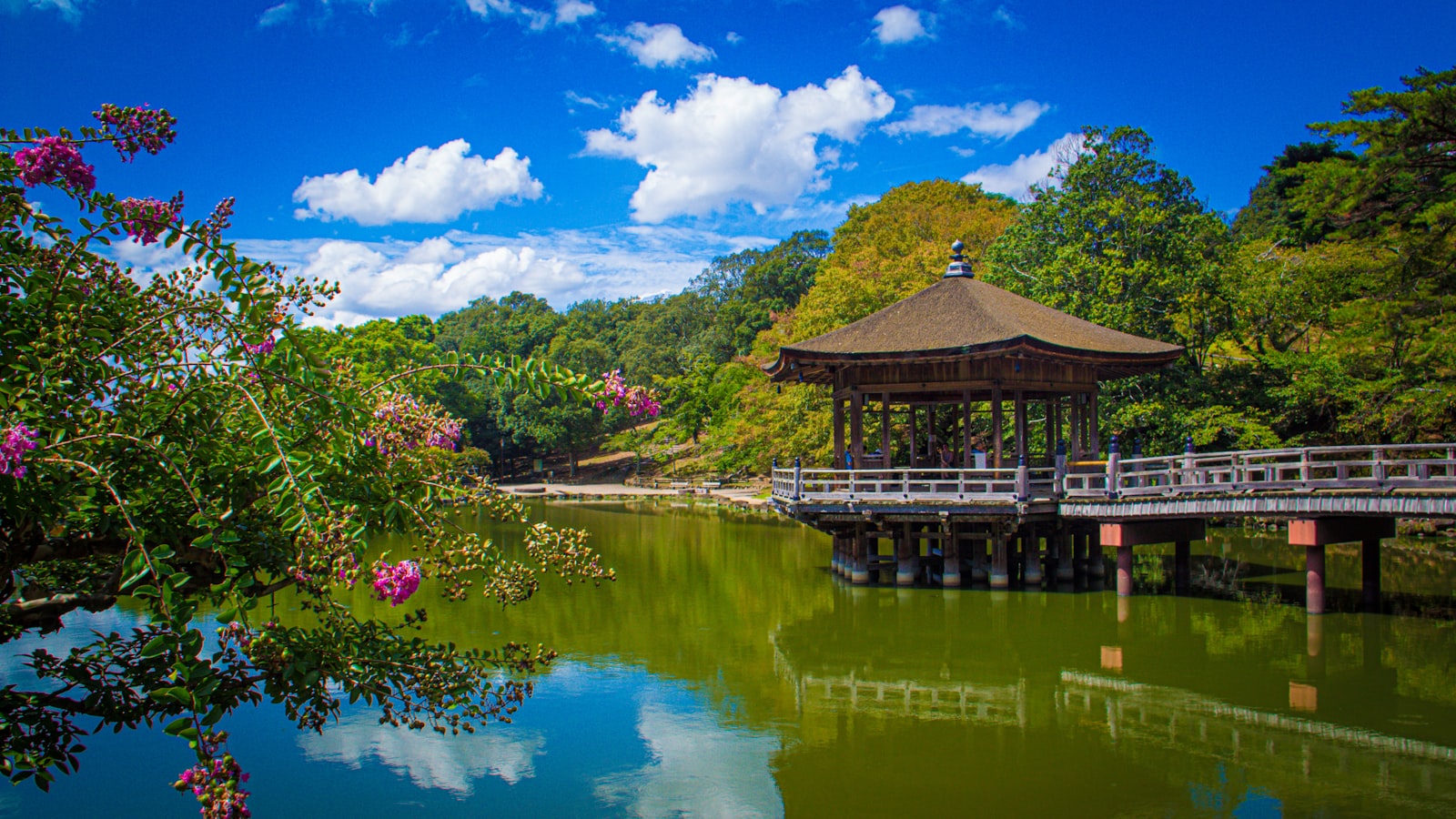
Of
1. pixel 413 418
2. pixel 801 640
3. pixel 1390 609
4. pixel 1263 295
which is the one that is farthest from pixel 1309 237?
pixel 413 418

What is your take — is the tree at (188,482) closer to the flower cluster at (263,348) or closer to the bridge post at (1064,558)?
the flower cluster at (263,348)

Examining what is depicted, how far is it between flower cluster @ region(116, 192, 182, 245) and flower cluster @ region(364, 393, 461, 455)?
1.25 metres

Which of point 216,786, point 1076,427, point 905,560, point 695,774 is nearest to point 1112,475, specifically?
point 1076,427

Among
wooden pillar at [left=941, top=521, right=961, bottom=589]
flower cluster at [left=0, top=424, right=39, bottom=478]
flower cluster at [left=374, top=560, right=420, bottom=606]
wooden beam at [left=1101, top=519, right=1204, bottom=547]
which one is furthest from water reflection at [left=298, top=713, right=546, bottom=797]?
wooden beam at [left=1101, top=519, right=1204, bottom=547]

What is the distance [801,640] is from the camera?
13.6m

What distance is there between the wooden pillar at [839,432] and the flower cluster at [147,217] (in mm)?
15160

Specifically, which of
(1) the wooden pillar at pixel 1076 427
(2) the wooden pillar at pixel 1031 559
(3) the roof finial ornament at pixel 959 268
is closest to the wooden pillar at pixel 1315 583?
(2) the wooden pillar at pixel 1031 559

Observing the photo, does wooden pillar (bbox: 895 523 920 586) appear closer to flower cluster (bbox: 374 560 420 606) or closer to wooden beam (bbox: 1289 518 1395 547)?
wooden beam (bbox: 1289 518 1395 547)

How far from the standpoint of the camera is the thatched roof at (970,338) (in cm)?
1574

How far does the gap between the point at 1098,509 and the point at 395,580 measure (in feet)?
43.6

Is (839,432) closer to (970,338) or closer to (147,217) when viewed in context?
(970,338)

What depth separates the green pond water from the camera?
774cm

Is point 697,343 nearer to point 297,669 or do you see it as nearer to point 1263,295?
point 1263,295

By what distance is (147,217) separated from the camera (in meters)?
3.86
